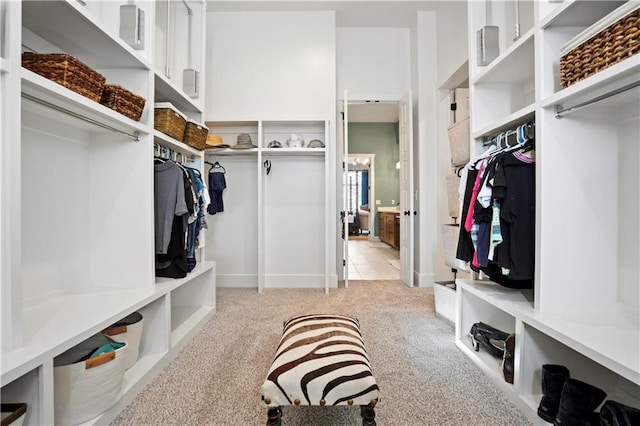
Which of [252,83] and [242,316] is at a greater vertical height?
[252,83]

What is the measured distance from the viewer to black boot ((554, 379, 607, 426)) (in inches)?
43.6

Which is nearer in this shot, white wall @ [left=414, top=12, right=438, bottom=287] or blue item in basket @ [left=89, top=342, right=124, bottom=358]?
blue item in basket @ [left=89, top=342, right=124, bottom=358]

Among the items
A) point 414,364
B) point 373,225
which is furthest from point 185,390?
point 373,225

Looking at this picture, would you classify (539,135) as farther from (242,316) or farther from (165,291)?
(242,316)

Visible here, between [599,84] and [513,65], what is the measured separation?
2.49ft

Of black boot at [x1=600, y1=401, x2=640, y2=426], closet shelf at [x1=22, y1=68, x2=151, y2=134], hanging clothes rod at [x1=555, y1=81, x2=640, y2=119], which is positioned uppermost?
closet shelf at [x1=22, y1=68, x2=151, y2=134]

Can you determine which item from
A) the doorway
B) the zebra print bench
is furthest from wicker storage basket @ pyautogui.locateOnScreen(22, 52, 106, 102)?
the doorway

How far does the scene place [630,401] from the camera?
4.50 ft

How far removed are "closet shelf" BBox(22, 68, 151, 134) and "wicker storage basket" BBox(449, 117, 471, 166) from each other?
7.63 feet

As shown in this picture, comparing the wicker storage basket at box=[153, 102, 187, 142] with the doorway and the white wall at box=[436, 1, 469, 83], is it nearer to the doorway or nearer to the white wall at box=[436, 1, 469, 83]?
the white wall at box=[436, 1, 469, 83]

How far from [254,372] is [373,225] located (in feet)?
23.7

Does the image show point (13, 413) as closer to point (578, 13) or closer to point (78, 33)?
point (78, 33)

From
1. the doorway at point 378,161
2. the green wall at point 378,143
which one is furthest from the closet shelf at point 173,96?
the green wall at point 378,143

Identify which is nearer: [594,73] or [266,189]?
[594,73]
